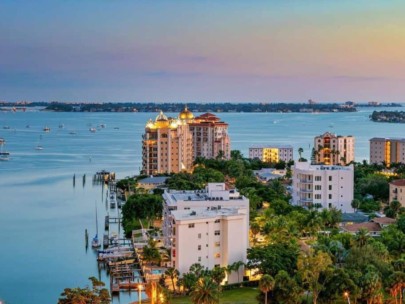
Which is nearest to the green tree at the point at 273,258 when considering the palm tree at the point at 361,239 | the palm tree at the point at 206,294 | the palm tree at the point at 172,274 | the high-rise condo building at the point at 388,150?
the palm tree at the point at 361,239

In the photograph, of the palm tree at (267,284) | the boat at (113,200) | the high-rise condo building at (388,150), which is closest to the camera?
the palm tree at (267,284)

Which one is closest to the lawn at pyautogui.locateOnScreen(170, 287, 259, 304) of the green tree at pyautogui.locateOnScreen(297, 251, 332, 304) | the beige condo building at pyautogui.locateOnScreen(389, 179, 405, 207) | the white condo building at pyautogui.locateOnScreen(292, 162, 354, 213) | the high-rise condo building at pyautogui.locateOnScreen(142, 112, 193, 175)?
the green tree at pyautogui.locateOnScreen(297, 251, 332, 304)

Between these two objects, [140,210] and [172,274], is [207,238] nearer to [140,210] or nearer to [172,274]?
[172,274]

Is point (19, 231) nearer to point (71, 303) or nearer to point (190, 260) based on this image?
point (190, 260)

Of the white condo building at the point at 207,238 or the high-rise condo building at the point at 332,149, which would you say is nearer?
the white condo building at the point at 207,238

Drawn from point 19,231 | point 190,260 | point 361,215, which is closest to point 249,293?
point 190,260

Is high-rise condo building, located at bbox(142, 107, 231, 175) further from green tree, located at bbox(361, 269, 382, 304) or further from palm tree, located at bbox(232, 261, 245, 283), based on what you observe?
green tree, located at bbox(361, 269, 382, 304)

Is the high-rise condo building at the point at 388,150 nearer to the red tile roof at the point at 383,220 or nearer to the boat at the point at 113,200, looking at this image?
the boat at the point at 113,200
